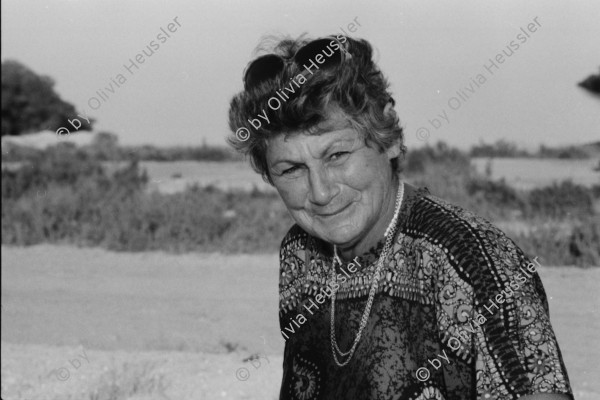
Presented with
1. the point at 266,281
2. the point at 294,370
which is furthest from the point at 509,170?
the point at 294,370

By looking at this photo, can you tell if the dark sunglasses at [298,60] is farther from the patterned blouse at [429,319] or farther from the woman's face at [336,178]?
the patterned blouse at [429,319]

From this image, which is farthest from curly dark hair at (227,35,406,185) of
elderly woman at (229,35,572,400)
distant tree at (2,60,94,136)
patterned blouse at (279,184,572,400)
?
distant tree at (2,60,94,136)

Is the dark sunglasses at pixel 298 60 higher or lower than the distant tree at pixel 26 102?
lower

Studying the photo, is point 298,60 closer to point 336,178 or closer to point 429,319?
point 336,178

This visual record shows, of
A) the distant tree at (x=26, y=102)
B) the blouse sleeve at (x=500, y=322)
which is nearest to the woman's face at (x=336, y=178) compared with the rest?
the blouse sleeve at (x=500, y=322)

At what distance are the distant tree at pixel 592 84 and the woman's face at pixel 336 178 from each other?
15.3ft

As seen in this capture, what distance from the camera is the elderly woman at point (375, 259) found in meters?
2.00

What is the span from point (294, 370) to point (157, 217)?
713cm

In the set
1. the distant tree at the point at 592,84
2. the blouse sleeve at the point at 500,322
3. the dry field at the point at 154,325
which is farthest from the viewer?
the distant tree at the point at 592,84

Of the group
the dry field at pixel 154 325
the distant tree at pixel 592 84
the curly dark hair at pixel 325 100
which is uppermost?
the distant tree at pixel 592 84

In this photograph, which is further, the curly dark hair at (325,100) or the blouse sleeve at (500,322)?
the curly dark hair at (325,100)

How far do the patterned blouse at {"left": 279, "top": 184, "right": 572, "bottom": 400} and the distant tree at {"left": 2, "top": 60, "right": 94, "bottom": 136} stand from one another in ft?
79.6

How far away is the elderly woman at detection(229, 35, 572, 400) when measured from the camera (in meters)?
2.00

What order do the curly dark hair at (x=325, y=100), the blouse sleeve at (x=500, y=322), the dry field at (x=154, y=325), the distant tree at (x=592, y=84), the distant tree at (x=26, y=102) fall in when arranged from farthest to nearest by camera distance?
the distant tree at (x=26, y=102) → the distant tree at (x=592, y=84) → the dry field at (x=154, y=325) → the curly dark hair at (x=325, y=100) → the blouse sleeve at (x=500, y=322)
